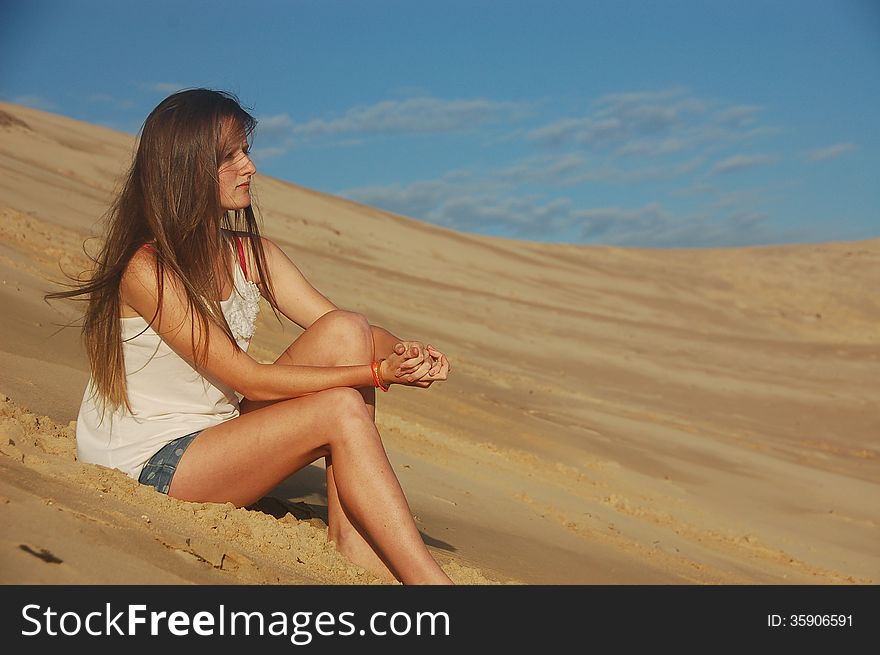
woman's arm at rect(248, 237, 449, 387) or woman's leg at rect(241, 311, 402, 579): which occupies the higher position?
woman's arm at rect(248, 237, 449, 387)

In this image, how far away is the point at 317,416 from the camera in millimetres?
3227

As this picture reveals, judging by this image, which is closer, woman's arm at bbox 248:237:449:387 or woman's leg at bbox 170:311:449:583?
woman's leg at bbox 170:311:449:583

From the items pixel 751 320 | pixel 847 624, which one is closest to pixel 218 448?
pixel 847 624

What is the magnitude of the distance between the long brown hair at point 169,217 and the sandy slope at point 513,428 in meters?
0.44

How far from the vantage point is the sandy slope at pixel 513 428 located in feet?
10.4

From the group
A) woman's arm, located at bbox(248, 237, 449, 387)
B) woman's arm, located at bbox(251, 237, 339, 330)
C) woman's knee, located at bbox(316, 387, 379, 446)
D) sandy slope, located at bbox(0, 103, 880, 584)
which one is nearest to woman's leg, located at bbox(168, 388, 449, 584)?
woman's knee, located at bbox(316, 387, 379, 446)

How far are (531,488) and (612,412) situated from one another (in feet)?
19.1

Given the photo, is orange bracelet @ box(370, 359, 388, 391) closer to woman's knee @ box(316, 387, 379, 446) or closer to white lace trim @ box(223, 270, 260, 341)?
woman's knee @ box(316, 387, 379, 446)

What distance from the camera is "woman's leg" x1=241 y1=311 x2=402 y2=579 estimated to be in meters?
3.38

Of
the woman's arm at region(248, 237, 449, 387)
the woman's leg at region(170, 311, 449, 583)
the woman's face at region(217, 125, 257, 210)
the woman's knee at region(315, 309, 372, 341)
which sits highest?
the woman's face at region(217, 125, 257, 210)

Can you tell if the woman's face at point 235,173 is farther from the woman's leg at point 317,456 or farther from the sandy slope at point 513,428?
the sandy slope at point 513,428

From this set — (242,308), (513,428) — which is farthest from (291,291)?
(513,428)

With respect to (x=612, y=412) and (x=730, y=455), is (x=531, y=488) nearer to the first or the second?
(x=730, y=455)

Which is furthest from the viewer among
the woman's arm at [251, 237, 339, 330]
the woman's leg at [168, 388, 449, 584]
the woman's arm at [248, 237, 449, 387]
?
the woman's arm at [251, 237, 339, 330]
